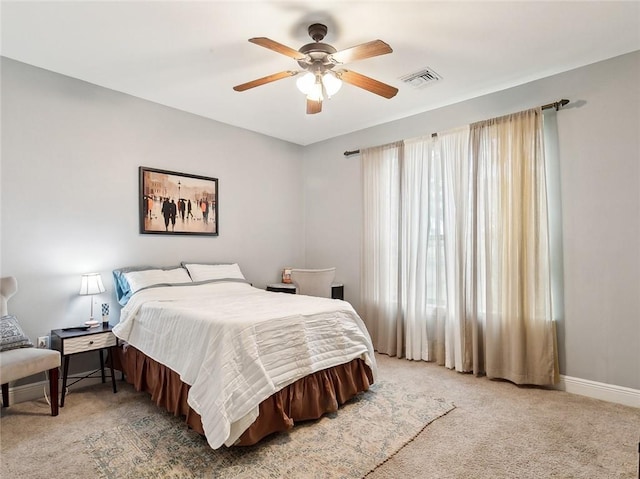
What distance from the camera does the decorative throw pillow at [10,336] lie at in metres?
2.49

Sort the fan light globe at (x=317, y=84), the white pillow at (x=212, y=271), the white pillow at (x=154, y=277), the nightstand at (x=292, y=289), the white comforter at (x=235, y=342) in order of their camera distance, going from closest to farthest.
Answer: the white comforter at (x=235, y=342)
the fan light globe at (x=317, y=84)
the white pillow at (x=154, y=277)
the white pillow at (x=212, y=271)
the nightstand at (x=292, y=289)

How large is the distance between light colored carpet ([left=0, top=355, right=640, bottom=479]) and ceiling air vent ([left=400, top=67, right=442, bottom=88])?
271 cm

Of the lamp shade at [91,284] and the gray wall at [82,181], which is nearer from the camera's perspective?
the gray wall at [82,181]

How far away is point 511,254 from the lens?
10.5ft

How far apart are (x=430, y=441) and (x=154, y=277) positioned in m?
2.66

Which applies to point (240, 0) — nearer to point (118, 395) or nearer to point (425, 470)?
point (425, 470)

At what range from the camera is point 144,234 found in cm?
365

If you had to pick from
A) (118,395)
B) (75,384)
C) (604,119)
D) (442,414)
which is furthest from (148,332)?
(604,119)

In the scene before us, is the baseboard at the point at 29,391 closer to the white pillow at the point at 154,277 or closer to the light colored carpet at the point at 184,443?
the light colored carpet at the point at 184,443

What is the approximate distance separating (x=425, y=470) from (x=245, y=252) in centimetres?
321

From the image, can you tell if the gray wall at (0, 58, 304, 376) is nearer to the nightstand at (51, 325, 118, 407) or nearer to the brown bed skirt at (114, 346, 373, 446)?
the nightstand at (51, 325, 118, 407)

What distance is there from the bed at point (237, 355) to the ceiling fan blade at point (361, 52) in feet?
5.67

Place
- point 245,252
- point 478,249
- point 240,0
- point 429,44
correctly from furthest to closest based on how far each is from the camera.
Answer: point 245,252
point 478,249
point 429,44
point 240,0

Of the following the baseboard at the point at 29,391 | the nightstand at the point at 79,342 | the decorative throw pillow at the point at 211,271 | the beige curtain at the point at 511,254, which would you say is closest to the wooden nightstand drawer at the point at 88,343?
the nightstand at the point at 79,342
